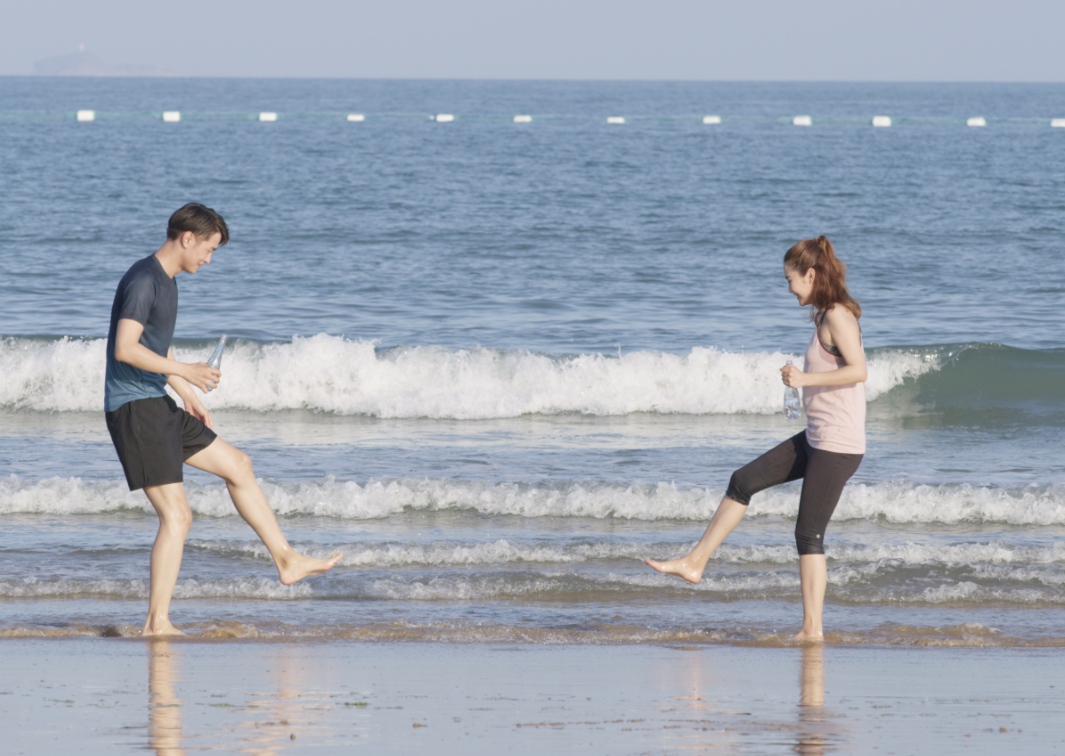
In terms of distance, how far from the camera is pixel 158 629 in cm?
497

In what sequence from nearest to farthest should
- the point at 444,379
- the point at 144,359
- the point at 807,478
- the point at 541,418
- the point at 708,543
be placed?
the point at 144,359 → the point at 807,478 → the point at 708,543 → the point at 541,418 → the point at 444,379

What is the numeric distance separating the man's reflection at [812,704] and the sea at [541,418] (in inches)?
12.5

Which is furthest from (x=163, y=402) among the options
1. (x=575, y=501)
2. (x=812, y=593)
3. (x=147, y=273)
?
(x=575, y=501)

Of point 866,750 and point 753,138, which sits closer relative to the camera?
point 866,750

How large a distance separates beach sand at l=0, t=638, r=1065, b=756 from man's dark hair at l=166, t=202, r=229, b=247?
5.50 ft

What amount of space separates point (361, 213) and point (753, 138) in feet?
116

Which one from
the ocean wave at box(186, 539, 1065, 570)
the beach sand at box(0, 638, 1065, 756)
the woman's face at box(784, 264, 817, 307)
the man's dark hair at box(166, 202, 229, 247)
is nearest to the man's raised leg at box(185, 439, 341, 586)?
the beach sand at box(0, 638, 1065, 756)

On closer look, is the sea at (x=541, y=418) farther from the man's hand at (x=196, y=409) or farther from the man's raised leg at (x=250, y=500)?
the man's hand at (x=196, y=409)

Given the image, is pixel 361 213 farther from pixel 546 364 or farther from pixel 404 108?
pixel 404 108

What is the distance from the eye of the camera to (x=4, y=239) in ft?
73.3

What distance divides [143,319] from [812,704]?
2831 millimetres

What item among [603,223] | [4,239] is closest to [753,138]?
[603,223]

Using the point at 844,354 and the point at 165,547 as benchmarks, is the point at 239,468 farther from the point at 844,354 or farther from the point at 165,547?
the point at 844,354

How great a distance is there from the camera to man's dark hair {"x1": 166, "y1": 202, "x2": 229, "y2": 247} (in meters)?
4.58
